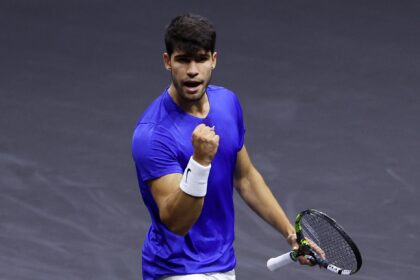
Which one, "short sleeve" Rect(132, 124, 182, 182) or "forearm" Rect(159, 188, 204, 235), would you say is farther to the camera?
"short sleeve" Rect(132, 124, 182, 182)

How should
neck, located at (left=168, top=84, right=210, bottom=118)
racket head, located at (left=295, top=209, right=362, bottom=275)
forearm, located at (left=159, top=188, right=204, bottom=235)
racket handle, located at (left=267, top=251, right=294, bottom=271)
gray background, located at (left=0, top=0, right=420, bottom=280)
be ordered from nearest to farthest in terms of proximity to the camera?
1. forearm, located at (left=159, top=188, right=204, bottom=235)
2. neck, located at (left=168, top=84, right=210, bottom=118)
3. racket head, located at (left=295, top=209, right=362, bottom=275)
4. racket handle, located at (left=267, top=251, right=294, bottom=271)
5. gray background, located at (left=0, top=0, right=420, bottom=280)

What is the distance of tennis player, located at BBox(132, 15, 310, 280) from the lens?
21.3 ft

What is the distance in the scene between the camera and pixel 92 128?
11.2 metres

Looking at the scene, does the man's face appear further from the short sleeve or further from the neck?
the short sleeve

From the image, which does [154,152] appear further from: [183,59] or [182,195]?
[183,59]

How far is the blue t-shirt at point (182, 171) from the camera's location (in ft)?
22.1

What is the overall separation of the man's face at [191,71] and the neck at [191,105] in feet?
0.41

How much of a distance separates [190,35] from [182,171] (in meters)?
0.66

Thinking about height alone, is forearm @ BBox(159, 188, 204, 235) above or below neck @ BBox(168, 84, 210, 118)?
below

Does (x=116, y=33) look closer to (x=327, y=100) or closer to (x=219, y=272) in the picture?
(x=327, y=100)

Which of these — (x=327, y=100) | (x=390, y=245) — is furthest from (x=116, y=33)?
(x=390, y=245)

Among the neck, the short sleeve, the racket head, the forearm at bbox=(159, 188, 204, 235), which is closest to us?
the forearm at bbox=(159, 188, 204, 235)

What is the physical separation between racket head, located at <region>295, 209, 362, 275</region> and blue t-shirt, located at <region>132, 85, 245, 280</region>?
0.38 metres

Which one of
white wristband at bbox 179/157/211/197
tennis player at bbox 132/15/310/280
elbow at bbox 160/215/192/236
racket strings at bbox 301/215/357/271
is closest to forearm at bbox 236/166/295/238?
tennis player at bbox 132/15/310/280
